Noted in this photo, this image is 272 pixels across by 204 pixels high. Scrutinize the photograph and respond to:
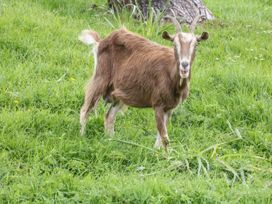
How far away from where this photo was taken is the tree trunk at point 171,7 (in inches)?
402

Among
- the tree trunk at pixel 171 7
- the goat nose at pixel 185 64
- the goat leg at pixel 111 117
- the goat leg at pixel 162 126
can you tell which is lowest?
the goat leg at pixel 111 117

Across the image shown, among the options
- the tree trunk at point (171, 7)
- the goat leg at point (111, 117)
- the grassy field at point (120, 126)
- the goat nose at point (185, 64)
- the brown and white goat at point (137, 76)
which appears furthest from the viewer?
the tree trunk at point (171, 7)

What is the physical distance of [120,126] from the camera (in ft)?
23.3

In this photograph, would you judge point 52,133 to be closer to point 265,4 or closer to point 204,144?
point 204,144

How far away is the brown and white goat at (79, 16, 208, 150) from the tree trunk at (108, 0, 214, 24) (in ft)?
10.9

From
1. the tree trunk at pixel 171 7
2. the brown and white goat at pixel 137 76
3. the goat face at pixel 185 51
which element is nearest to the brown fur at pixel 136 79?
the brown and white goat at pixel 137 76

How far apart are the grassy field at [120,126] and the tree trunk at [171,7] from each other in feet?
1.05

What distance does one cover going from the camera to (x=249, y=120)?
734 cm

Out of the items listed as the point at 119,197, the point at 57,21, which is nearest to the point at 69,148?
the point at 119,197

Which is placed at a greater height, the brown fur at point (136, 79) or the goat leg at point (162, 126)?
the brown fur at point (136, 79)

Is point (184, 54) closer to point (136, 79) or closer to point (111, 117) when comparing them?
point (136, 79)

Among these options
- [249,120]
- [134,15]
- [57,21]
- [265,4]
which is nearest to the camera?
[249,120]

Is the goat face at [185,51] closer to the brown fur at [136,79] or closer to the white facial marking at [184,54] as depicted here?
the white facial marking at [184,54]

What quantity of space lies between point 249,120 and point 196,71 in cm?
134
